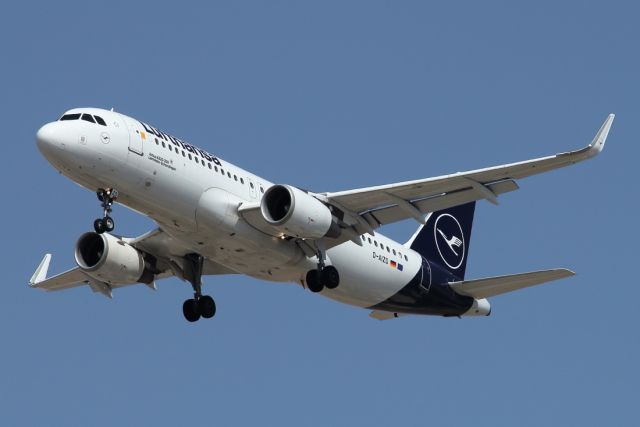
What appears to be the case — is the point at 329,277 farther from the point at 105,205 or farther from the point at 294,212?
the point at 105,205

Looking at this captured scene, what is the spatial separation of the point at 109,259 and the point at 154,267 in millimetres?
1851

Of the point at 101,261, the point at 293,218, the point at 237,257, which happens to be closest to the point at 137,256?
the point at 101,261

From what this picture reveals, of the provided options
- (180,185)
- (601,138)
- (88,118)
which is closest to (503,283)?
(601,138)

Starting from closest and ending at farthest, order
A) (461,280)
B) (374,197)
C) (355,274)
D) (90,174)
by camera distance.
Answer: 1. (90,174)
2. (374,197)
3. (355,274)
4. (461,280)

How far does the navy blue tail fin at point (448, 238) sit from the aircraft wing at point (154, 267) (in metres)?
7.58

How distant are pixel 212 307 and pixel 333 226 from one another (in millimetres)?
6179

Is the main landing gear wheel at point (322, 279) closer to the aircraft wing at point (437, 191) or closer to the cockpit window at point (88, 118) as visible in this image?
the aircraft wing at point (437, 191)

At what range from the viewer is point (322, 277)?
43500 millimetres

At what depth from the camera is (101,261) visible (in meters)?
45.1

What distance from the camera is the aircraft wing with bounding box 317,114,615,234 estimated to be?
129 ft

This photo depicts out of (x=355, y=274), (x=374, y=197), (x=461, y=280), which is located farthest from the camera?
(x=461, y=280)

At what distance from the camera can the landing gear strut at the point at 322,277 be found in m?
43.5

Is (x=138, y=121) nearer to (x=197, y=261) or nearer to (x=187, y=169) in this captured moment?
(x=187, y=169)

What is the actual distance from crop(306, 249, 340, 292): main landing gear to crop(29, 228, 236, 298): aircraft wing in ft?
14.4
